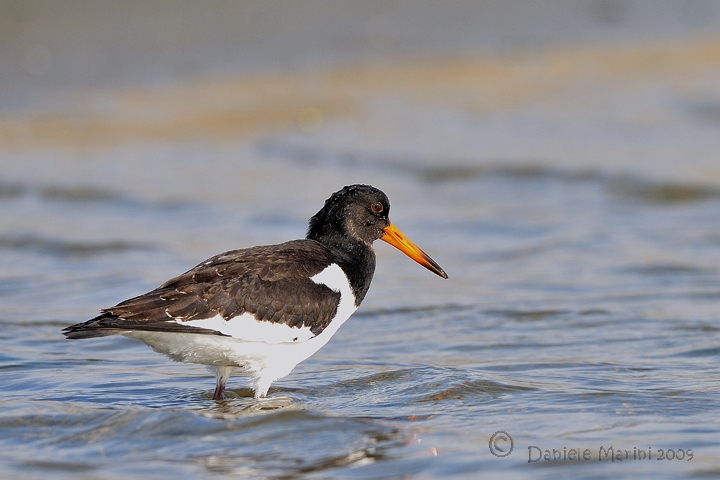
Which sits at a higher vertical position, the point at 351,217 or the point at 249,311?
the point at 351,217

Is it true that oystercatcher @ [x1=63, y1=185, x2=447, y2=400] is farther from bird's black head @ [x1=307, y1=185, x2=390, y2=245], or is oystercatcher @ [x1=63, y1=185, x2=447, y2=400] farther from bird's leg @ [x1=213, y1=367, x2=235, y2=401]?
bird's black head @ [x1=307, y1=185, x2=390, y2=245]

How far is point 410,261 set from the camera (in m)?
11.1

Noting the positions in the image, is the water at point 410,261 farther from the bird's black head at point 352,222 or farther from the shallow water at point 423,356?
the bird's black head at point 352,222

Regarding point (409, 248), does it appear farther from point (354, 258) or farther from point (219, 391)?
point (219, 391)

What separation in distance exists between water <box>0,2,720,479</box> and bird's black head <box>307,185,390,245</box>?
92 centimetres

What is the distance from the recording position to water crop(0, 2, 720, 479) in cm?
612

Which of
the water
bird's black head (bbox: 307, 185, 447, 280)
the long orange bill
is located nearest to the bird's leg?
the water

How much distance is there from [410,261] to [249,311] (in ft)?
15.1

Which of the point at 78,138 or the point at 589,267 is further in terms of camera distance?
the point at 78,138

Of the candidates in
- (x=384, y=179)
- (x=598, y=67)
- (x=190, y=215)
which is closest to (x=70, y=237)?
(x=190, y=215)

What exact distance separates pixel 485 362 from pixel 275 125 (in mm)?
9532

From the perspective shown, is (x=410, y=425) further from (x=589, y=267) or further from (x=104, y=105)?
(x=104, y=105)

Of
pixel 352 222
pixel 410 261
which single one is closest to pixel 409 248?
pixel 352 222

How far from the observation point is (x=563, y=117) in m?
16.3
